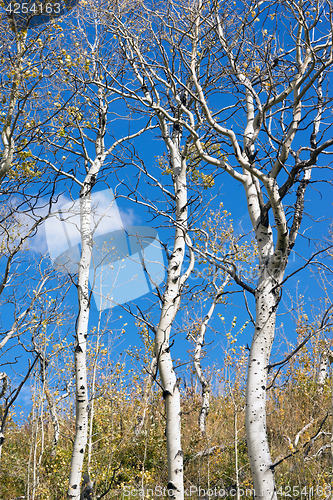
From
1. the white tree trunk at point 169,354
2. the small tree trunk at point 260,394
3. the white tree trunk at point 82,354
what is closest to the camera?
the small tree trunk at point 260,394

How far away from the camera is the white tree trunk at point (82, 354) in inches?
230

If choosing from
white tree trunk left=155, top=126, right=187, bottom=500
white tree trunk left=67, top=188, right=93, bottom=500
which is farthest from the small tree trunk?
white tree trunk left=67, top=188, right=93, bottom=500

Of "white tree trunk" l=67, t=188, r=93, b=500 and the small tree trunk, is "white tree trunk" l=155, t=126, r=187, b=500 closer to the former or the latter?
the small tree trunk

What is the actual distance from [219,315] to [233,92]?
615 centimetres

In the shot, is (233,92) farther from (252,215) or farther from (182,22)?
(252,215)

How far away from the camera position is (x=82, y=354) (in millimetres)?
6438

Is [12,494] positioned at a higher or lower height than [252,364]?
lower

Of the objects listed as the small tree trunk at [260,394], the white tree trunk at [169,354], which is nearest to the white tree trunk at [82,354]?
the white tree trunk at [169,354]

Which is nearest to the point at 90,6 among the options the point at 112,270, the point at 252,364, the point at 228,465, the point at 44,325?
the point at 112,270

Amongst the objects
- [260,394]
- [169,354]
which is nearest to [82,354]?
[169,354]

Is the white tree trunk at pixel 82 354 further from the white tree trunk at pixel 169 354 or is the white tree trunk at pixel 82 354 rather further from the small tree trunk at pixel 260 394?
the small tree trunk at pixel 260 394

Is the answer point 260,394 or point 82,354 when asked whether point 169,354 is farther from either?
point 82,354

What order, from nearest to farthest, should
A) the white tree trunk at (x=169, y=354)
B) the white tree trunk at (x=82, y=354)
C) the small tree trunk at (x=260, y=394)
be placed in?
1. the small tree trunk at (x=260, y=394)
2. the white tree trunk at (x=169, y=354)
3. the white tree trunk at (x=82, y=354)

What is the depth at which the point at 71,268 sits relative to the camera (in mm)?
8250
